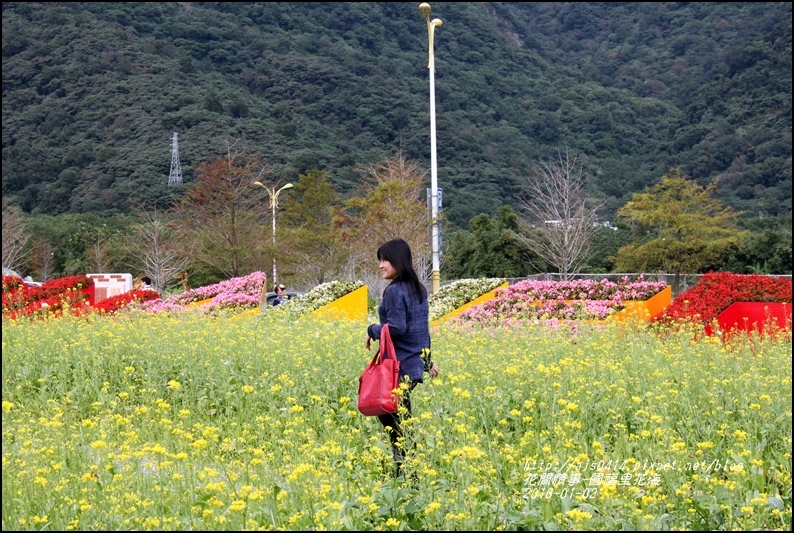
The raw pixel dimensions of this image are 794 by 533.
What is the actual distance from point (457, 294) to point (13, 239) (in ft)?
92.8

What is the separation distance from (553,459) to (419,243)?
2215 cm

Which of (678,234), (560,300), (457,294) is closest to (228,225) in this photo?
(457,294)

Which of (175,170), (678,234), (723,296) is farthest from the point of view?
(175,170)

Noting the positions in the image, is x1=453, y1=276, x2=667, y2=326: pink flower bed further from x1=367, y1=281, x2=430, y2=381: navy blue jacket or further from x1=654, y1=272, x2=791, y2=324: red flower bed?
x1=367, y1=281, x2=430, y2=381: navy blue jacket

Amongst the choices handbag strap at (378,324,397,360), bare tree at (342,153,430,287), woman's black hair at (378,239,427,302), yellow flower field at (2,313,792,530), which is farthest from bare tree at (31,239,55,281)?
handbag strap at (378,324,397,360)

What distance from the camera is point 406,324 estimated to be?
16.4 ft

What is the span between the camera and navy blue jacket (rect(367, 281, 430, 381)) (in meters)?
Answer: 4.95

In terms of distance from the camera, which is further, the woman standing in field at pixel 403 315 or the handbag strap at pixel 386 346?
the woman standing in field at pixel 403 315

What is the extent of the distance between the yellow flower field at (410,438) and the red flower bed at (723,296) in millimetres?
3269

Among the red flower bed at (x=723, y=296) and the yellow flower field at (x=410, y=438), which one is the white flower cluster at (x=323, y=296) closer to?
the red flower bed at (x=723, y=296)

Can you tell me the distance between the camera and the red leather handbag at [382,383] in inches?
183


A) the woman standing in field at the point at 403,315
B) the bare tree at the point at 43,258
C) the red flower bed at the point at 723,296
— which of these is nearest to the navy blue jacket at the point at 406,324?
the woman standing in field at the point at 403,315

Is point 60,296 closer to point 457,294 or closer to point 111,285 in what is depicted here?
point 111,285

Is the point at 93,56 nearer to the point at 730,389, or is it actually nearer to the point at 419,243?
the point at 419,243
